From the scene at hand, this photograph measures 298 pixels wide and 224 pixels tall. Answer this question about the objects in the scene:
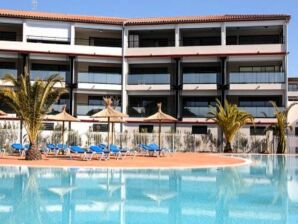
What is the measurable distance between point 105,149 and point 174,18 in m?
20.0

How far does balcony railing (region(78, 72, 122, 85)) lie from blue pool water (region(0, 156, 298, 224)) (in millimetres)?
19516

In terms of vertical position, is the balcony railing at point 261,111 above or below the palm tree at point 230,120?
above

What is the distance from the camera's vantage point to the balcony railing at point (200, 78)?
127ft

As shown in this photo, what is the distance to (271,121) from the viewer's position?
1490 inches

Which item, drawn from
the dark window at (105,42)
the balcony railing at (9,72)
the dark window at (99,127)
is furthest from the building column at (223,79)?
the balcony railing at (9,72)

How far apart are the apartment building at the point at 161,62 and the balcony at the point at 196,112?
9cm

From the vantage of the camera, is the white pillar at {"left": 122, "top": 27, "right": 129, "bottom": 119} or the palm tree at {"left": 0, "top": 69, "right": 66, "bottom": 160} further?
the white pillar at {"left": 122, "top": 27, "right": 129, "bottom": 119}

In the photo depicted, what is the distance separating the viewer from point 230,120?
35688mm

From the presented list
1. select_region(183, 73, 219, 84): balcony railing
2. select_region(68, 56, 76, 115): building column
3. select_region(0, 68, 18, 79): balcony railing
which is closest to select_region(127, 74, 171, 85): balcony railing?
select_region(183, 73, 219, 84): balcony railing

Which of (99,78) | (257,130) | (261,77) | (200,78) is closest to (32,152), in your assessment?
(99,78)

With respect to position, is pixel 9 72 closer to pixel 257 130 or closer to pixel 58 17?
pixel 58 17

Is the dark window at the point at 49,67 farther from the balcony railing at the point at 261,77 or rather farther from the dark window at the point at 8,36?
the balcony railing at the point at 261,77

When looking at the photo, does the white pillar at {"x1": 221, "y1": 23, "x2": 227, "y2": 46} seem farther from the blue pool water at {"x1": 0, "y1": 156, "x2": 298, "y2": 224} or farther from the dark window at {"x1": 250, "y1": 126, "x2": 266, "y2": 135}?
the blue pool water at {"x1": 0, "y1": 156, "x2": 298, "y2": 224}

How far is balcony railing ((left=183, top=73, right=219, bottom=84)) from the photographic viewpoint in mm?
38844
